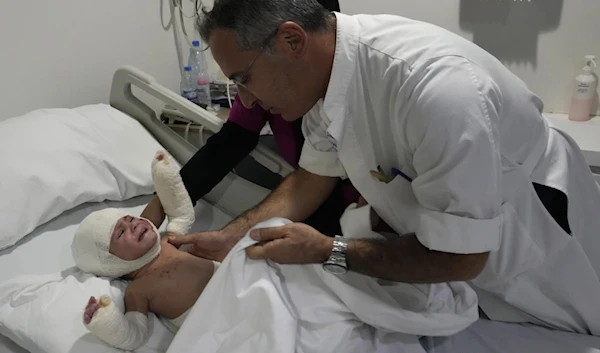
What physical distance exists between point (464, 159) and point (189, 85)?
186 cm

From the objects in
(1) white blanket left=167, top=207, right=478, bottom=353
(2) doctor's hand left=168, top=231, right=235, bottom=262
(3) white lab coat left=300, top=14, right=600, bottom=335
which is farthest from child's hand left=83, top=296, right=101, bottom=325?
(3) white lab coat left=300, top=14, right=600, bottom=335

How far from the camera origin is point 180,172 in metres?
1.88

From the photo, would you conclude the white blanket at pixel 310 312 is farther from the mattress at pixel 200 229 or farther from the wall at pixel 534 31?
the wall at pixel 534 31

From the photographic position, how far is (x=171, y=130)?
87.7 inches

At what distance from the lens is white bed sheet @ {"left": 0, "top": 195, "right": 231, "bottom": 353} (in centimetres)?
157

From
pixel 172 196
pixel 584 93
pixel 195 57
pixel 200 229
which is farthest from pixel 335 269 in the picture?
A: pixel 195 57

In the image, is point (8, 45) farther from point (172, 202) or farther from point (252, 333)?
point (252, 333)

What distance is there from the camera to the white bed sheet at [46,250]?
157 centimetres

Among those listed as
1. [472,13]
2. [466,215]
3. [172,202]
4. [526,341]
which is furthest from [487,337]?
[472,13]

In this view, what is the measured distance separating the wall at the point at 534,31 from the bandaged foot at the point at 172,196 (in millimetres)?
1387

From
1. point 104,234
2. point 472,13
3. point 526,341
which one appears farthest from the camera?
point 472,13

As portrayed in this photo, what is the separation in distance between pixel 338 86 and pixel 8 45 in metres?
1.26

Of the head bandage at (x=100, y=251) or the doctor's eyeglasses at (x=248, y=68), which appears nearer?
the doctor's eyeglasses at (x=248, y=68)

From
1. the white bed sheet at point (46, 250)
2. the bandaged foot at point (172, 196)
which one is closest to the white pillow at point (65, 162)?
the white bed sheet at point (46, 250)
